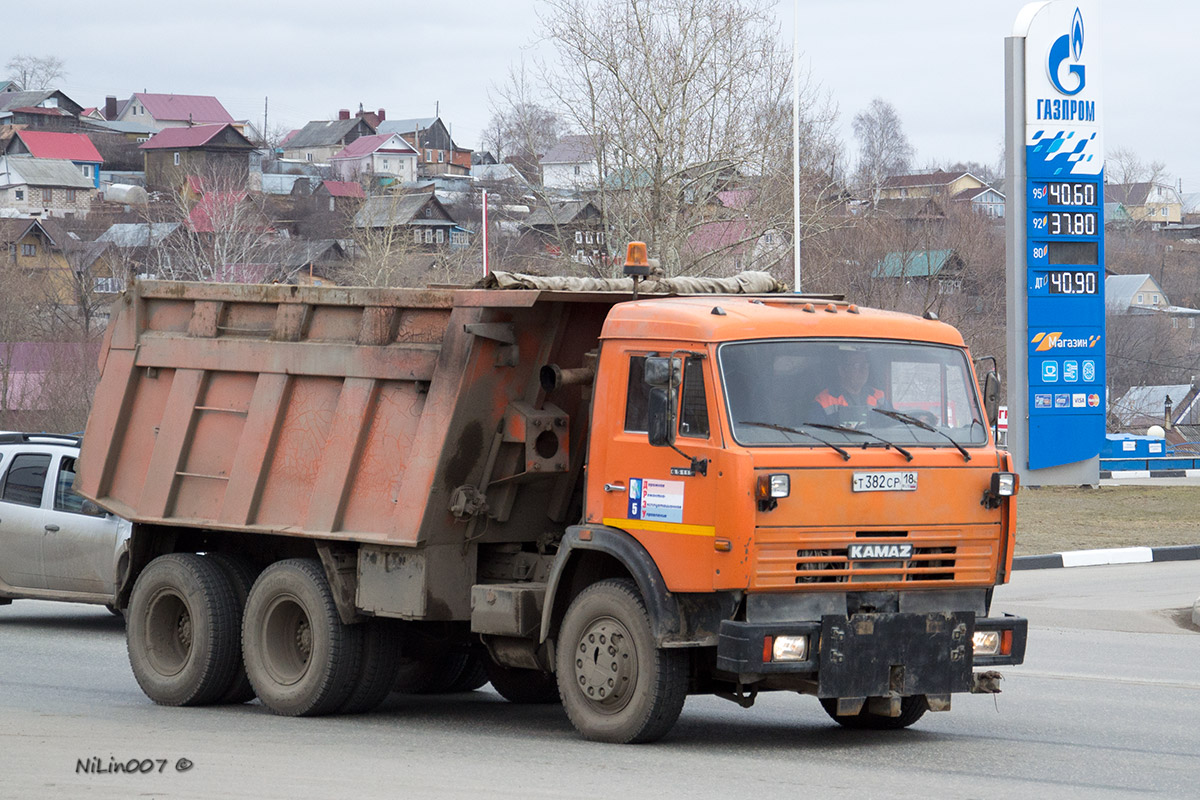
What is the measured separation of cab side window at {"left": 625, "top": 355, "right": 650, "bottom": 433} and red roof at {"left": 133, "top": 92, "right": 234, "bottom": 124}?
177 metres

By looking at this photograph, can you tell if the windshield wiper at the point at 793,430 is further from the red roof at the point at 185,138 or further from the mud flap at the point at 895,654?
the red roof at the point at 185,138

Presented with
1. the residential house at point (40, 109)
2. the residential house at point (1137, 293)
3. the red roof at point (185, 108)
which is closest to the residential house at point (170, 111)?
the red roof at point (185, 108)

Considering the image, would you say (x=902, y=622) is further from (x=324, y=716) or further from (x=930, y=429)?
(x=324, y=716)

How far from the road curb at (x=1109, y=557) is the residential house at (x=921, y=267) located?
34.9 metres

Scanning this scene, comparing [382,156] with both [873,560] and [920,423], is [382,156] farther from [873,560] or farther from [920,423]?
[873,560]

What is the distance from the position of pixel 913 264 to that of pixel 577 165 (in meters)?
26.6

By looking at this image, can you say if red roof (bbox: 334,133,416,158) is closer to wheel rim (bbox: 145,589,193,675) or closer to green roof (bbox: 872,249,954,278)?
green roof (bbox: 872,249,954,278)

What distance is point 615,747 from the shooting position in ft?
27.9

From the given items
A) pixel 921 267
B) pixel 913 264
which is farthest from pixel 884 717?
pixel 921 267

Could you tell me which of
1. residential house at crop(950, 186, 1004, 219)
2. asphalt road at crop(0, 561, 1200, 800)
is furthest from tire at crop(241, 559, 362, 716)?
residential house at crop(950, 186, 1004, 219)

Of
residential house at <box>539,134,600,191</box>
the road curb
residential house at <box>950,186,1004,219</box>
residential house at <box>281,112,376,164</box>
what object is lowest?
the road curb

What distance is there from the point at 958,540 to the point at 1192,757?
5.38 ft

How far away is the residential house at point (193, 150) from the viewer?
12556cm

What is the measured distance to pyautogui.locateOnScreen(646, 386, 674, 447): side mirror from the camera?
8.26m
